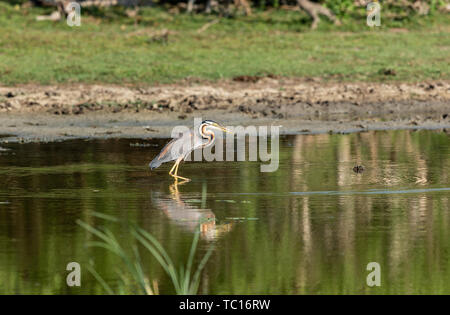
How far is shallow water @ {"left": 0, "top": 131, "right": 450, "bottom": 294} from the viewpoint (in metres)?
8.35

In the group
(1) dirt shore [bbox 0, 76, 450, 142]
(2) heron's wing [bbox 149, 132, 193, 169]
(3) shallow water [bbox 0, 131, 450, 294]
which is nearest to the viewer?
(3) shallow water [bbox 0, 131, 450, 294]

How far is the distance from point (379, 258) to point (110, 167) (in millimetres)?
5823

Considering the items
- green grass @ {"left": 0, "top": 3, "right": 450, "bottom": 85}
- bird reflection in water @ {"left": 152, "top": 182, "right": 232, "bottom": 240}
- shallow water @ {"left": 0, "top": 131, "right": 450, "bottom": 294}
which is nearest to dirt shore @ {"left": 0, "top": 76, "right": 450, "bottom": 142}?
green grass @ {"left": 0, "top": 3, "right": 450, "bottom": 85}

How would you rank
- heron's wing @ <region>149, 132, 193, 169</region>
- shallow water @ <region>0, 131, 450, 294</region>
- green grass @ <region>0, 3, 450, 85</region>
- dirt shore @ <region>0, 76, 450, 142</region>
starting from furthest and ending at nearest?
green grass @ <region>0, 3, 450, 85</region> < dirt shore @ <region>0, 76, 450, 142</region> < heron's wing @ <region>149, 132, 193, 169</region> < shallow water @ <region>0, 131, 450, 294</region>

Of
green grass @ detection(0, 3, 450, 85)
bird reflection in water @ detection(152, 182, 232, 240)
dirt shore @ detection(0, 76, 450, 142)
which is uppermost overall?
green grass @ detection(0, 3, 450, 85)

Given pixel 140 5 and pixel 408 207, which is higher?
pixel 140 5

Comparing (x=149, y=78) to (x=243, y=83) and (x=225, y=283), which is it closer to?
(x=243, y=83)

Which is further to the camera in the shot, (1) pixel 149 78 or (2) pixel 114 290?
(1) pixel 149 78

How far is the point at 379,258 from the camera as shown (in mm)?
8836

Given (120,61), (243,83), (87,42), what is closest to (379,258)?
(243,83)

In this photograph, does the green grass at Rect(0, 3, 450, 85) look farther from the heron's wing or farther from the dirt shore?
the heron's wing

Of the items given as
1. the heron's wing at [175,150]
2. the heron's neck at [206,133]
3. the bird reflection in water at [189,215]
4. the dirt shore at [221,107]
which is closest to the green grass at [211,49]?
the dirt shore at [221,107]

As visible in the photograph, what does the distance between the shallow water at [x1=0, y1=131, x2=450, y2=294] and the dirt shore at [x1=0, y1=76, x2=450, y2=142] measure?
2543 mm

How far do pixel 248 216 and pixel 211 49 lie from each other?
48.8 ft
